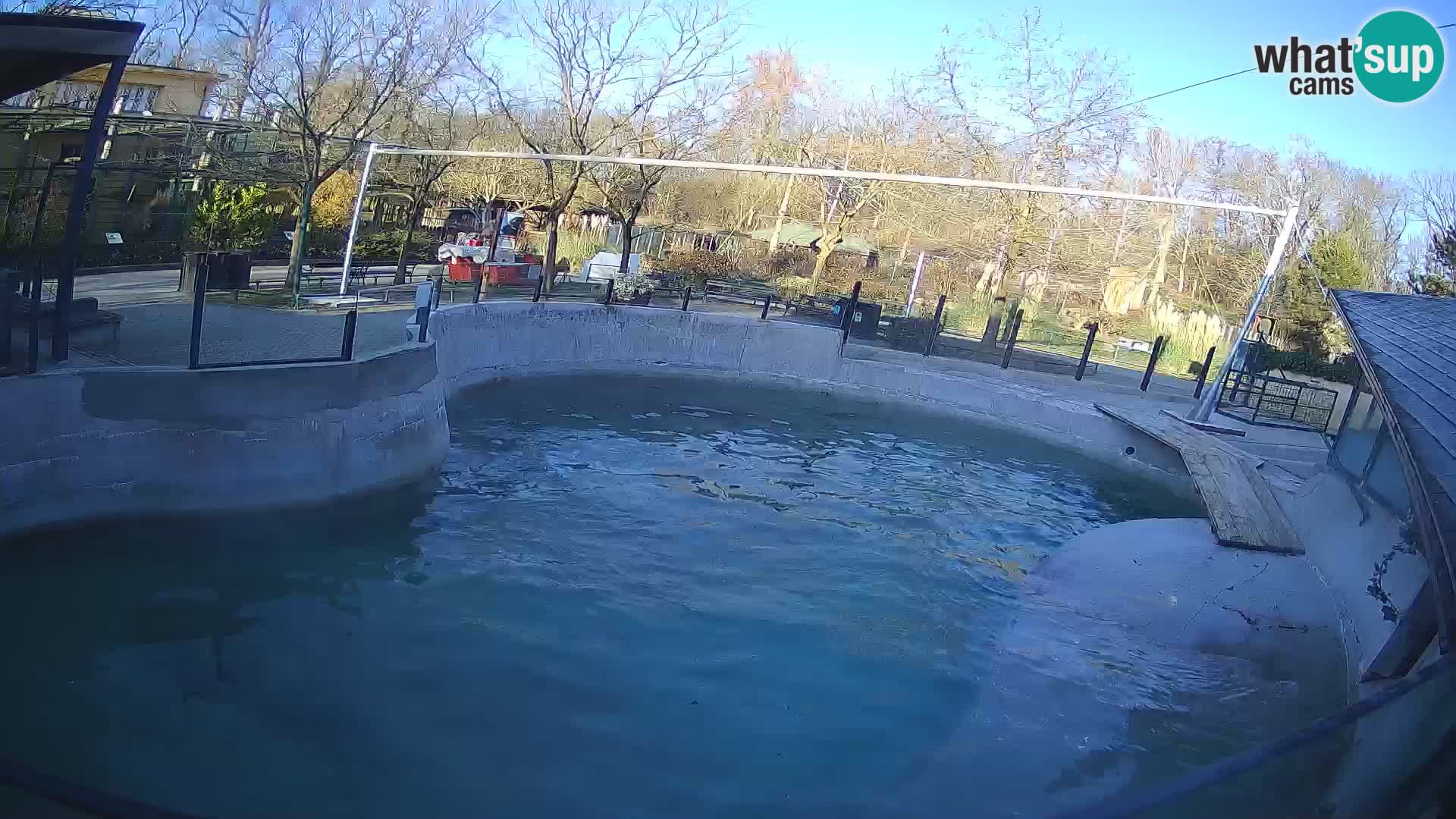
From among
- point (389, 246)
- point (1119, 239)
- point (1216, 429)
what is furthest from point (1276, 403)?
point (389, 246)

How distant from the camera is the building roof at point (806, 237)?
36031 millimetres

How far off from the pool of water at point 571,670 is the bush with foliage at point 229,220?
357 inches

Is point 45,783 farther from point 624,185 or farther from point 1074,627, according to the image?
point 624,185

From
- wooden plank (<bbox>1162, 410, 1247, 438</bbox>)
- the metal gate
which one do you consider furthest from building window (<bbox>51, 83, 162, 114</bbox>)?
the metal gate

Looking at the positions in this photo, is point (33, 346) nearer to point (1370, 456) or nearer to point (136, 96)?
point (1370, 456)

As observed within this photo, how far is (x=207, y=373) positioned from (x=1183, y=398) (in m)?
18.5

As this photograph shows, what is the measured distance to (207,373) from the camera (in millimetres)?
9477

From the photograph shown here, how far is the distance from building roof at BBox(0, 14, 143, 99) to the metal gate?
58.4ft

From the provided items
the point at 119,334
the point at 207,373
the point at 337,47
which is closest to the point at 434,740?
the point at 207,373

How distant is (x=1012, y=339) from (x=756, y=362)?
5810mm

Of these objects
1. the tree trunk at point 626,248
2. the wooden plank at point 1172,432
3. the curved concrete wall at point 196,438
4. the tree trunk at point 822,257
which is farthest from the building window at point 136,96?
the wooden plank at point 1172,432

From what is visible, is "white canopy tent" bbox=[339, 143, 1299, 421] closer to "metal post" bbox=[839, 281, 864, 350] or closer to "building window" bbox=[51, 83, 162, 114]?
"metal post" bbox=[839, 281, 864, 350]

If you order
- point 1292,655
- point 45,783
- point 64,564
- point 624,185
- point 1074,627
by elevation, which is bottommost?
point 64,564

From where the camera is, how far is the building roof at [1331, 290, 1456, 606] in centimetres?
461
